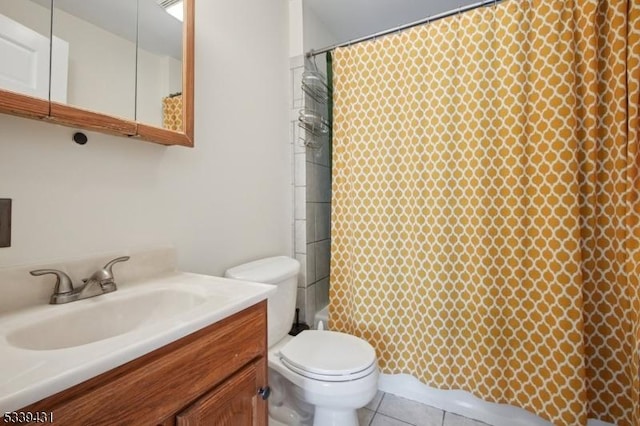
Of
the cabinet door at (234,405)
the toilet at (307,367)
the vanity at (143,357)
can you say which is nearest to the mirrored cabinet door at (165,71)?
the vanity at (143,357)

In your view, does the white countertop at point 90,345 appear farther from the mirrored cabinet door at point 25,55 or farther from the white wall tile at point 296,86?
the white wall tile at point 296,86

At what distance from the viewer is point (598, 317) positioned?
1.12 meters

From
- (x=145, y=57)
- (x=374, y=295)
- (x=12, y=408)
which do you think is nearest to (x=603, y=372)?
(x=374, y=295)

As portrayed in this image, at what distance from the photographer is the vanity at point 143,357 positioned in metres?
0.39

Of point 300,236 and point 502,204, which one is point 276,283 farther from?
point 502,204

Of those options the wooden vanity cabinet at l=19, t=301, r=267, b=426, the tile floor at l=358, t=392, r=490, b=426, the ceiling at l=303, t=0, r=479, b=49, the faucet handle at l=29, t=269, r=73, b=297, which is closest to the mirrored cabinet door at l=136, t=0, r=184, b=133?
the faucet handle at l=29, t=269, r=73, b=297

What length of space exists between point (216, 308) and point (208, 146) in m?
0.80

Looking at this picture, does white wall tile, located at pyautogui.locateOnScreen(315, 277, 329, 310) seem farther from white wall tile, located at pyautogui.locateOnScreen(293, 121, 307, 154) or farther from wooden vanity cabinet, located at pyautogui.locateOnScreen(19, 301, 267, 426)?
wooden vanity cabinet, located at pyautogui.locateOnScreen(19, 301, 267, 426)

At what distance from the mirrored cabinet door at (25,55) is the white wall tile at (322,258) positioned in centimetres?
143

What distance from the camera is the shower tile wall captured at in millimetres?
1692

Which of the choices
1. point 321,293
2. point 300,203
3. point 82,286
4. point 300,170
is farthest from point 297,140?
point 82,286

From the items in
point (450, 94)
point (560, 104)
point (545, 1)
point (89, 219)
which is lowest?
point (89, 219)

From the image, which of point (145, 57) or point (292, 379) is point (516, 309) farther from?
point (145, 57)

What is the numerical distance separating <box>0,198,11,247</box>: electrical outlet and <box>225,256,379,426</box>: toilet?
2.16 feet
